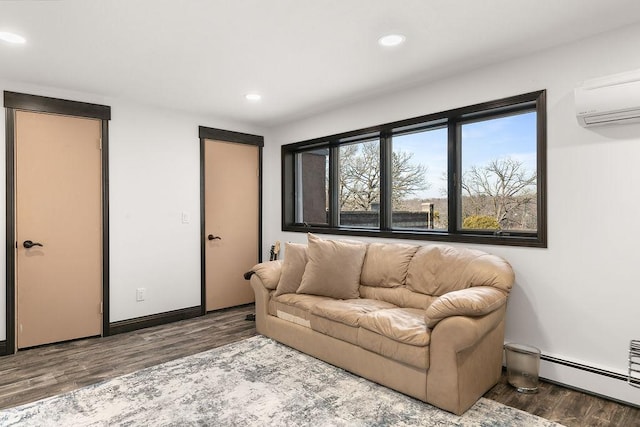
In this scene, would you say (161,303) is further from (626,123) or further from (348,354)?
(626,123)

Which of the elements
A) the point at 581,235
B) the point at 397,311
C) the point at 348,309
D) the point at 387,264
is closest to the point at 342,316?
the point at 348,309

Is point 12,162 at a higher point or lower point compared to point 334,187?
higher

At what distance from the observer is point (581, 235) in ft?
8.23

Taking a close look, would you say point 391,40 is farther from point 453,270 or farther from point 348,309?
point 348,309

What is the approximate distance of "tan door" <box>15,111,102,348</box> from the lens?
10.9 ft

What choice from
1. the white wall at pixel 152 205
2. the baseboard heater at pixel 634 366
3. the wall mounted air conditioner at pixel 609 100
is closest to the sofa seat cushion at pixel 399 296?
the baseboard heater at pixel 634 366

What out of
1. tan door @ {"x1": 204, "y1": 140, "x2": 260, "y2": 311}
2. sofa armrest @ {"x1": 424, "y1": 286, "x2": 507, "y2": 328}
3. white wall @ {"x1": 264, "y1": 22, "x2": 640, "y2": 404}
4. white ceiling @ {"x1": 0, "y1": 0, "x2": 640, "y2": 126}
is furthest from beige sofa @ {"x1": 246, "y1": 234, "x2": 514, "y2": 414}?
white ceiling @ {"x1": 0, "y1": 0, "x2": 640, "y2": 126}

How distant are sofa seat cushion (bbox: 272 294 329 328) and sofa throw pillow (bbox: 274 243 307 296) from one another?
0.25 feet

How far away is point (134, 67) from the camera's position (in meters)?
2.96

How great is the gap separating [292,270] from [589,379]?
7.82ft

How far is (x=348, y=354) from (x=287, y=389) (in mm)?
510

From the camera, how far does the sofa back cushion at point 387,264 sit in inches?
126

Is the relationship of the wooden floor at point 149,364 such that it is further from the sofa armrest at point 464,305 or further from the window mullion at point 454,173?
the window mullion at point 454,173

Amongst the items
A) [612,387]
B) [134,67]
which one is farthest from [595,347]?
[134,67]
